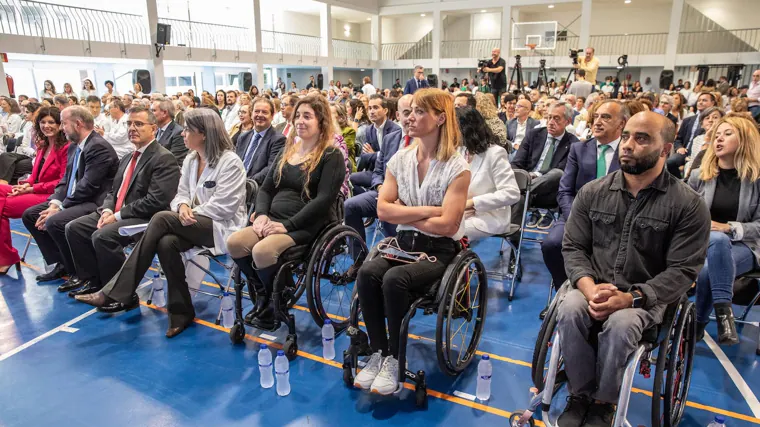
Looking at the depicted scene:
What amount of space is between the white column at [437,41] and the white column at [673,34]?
9.08 m

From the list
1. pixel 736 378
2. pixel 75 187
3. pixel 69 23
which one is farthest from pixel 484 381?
pixel 69 23

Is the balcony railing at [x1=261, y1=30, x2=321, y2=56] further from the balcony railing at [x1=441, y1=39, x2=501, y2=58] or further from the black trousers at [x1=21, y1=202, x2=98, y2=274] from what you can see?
the black trousers at [x1=21, y1=202, x2=98, y2=274]

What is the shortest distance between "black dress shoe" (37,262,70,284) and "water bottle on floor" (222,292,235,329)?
1.96 meters

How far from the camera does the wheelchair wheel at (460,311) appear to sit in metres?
2.27

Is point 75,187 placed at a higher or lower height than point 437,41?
lower

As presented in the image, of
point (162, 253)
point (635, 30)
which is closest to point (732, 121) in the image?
point (162, 253)

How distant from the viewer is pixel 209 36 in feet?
58.4

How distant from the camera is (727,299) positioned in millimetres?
2596

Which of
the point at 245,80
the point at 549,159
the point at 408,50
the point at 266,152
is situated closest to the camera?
the point at 549,159

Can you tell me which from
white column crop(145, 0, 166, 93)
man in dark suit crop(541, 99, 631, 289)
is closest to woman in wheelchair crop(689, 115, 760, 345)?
man in dark suit crop(541, 99, 631, 289)

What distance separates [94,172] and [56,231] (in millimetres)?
551

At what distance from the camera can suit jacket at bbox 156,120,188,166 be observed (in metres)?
4.81

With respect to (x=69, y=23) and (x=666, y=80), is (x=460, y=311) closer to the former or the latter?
(x=69, y=23)

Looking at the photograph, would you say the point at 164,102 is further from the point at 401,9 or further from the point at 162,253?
the point at 401,9
